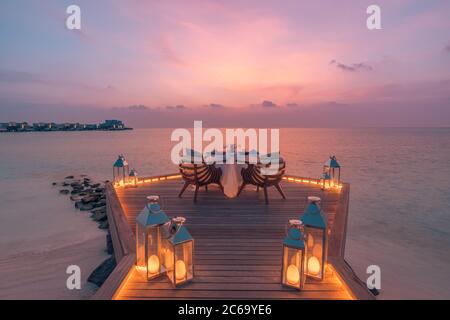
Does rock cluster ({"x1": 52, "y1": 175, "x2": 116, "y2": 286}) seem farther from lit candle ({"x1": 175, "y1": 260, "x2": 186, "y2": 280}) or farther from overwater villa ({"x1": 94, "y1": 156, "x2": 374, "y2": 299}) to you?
lit candle ({"x1": 175, "y1": 260, "x2": 186, "y2": 280})

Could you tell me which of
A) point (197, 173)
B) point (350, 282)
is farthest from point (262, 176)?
point (350, 282)

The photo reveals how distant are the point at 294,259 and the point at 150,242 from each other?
1638mm

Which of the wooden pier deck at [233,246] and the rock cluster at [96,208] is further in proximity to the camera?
the rock cluster at [96,208]

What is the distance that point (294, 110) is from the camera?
4781 cm

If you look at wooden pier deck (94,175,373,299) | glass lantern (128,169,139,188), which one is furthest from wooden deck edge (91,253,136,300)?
glass lantern (128,169,139,188)

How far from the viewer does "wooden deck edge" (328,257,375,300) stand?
2.55 metres

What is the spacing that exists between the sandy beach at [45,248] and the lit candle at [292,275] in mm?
4399

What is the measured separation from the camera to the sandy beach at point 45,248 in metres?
5.65

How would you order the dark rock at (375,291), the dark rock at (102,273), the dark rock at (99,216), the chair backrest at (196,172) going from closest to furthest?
the dark rock at (102,273) < the dark rock at (375,291) < the chair backrest at (196,172) < the dark rock at (99,216)

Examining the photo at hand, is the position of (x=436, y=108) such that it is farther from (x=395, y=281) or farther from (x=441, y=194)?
(x=395, y=281)

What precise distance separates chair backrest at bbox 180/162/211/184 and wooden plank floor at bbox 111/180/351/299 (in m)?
0.55

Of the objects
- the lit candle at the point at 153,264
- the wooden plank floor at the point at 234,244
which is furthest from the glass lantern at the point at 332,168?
the lit candle at the point at 153,264

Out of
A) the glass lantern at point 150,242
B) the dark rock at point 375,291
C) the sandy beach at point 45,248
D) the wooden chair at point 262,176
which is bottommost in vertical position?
the dark rock at point 375,291

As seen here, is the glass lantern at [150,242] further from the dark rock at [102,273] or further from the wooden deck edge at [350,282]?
the dark rock at [102,273]
